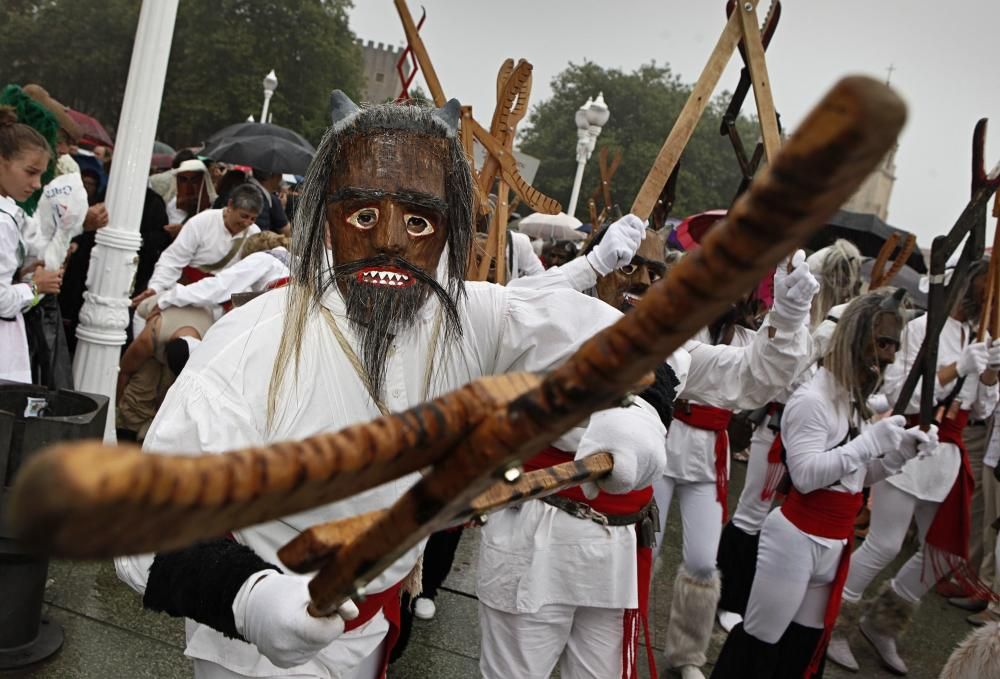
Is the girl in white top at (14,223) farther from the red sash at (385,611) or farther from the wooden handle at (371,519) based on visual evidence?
the wooden handle at (371,519)

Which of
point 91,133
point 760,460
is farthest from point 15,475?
point 91,133

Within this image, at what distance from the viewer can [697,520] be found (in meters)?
4.50

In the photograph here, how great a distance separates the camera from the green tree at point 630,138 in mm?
34000

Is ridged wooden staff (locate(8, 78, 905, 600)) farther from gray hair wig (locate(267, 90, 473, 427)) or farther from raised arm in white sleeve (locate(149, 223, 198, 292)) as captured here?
raised arm in white sleeve (locate(149, 223, 198, 292))

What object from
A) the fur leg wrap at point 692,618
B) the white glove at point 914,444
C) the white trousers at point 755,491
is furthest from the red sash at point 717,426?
the white glove at point 914,444

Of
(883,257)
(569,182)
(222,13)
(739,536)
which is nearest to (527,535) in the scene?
(739,536)

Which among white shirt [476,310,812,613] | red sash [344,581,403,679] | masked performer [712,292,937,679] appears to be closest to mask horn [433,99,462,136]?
white shirt [476,310,812,613]

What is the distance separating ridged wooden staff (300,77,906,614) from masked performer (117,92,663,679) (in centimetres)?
78

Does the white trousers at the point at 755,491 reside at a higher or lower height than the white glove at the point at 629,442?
lower

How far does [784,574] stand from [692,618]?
31.3 inches

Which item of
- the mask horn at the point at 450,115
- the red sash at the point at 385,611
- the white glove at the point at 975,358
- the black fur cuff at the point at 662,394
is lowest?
the red sash at the point at 385,611

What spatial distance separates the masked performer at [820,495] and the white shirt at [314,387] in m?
1.89

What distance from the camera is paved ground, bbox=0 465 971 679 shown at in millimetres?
3525

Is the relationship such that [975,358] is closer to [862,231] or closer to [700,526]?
[700,526]
